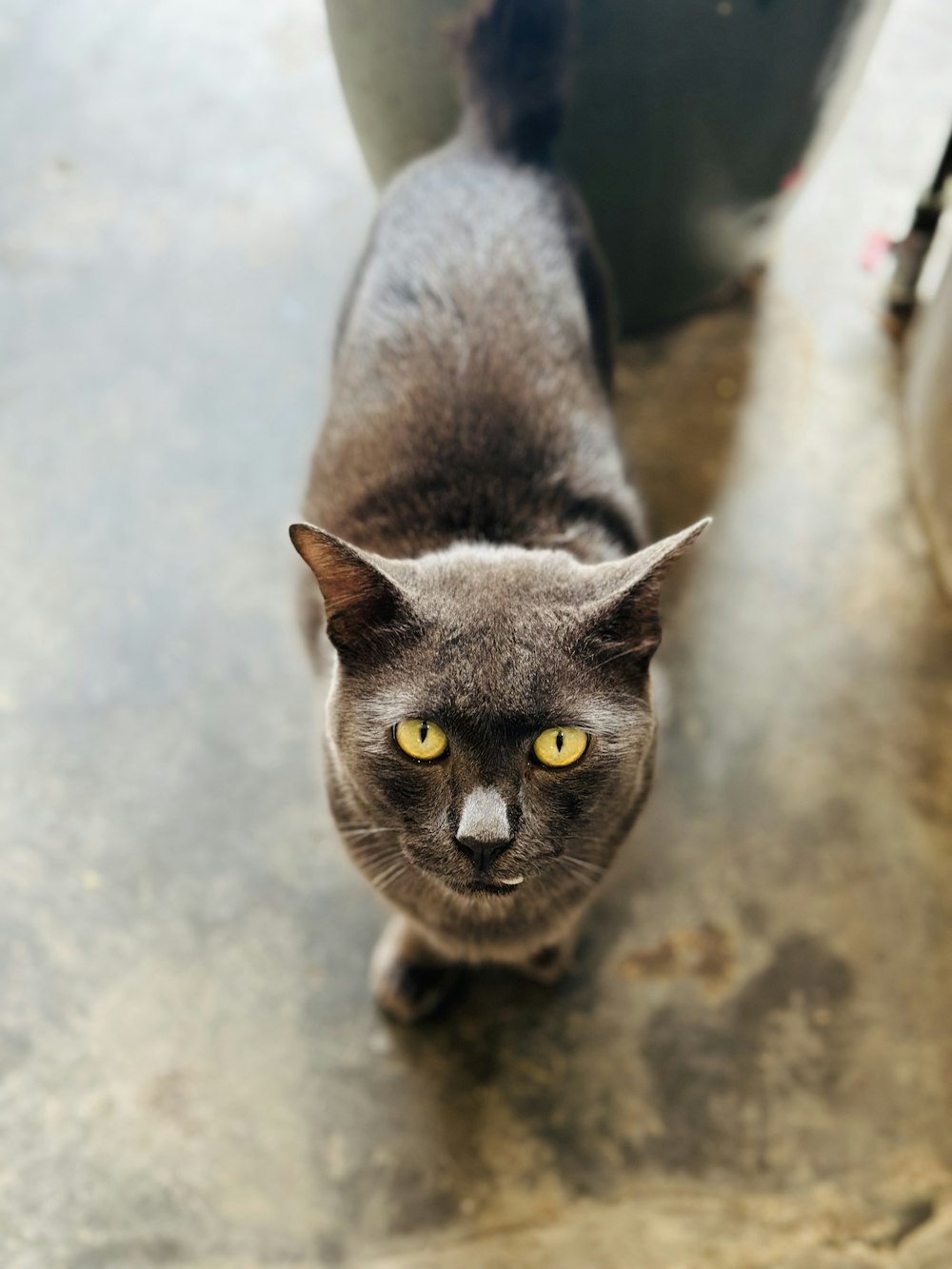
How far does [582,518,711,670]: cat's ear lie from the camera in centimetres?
97

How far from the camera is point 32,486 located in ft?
6.96

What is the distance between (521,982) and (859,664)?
0.88 m

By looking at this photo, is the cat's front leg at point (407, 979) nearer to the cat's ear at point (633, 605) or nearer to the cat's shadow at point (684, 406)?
the cat's ear at point (633, 605)

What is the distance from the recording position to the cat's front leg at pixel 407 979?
1.60 meters

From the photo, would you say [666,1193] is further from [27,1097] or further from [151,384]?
[151,384]

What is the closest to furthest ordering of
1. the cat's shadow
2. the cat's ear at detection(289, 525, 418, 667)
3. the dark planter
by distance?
the cat's ear at detection(289, 525, 418, 667), the dark planter, the cat's shadow

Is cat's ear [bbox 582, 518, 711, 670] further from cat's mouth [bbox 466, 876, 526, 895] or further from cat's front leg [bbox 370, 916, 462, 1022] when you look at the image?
cat's front leg [bbox 370, 916, 462, 1022]

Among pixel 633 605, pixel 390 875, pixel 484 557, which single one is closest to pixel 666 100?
pixel 484 557

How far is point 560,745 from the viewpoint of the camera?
103cm

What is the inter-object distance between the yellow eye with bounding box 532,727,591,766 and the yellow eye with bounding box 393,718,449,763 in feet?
0.32

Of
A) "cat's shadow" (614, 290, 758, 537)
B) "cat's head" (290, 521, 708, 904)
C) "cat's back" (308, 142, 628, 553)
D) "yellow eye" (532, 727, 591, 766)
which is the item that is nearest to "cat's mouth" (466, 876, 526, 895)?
"cat's head" (290, 521, 708, 904)

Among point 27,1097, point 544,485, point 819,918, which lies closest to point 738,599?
point 819,918

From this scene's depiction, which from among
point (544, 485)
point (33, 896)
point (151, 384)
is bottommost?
point (33, 896)

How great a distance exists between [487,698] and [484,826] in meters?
0.13
